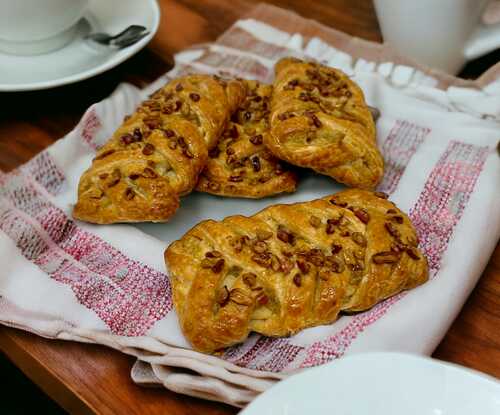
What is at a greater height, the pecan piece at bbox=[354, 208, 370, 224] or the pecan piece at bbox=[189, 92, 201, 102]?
the pecan piece at bbox=[189, 92, 201, 102]

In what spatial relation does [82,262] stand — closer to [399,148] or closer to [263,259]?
[263,259]

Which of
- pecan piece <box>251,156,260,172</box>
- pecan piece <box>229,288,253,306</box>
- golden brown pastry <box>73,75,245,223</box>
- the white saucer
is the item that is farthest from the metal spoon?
pecan piece <box>229,288,253,306</box>

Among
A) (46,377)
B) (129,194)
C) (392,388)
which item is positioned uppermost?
(392,388)

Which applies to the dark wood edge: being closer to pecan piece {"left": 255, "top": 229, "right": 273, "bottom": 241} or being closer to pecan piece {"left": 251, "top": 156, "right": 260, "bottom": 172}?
pecan piece {"left": 255, "top": 229, "right": 273, "bottom": 241}

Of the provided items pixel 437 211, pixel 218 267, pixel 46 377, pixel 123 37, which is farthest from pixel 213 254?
pixel 123 37

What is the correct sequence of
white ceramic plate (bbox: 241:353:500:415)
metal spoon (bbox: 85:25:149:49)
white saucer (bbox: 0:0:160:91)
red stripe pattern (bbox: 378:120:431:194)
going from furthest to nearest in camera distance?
metal spoon (bbox: 85:25:149:49) → white saucer (bbox: 0:0:160:91) → red stripe pattern (bbox: 378:120:431:194) → white ceramic plate (bbox: 241:353:500:415)

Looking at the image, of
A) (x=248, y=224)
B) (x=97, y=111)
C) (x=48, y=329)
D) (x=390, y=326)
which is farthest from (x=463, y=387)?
(x=97, y=111)

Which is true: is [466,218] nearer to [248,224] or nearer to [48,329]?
[248,224]
